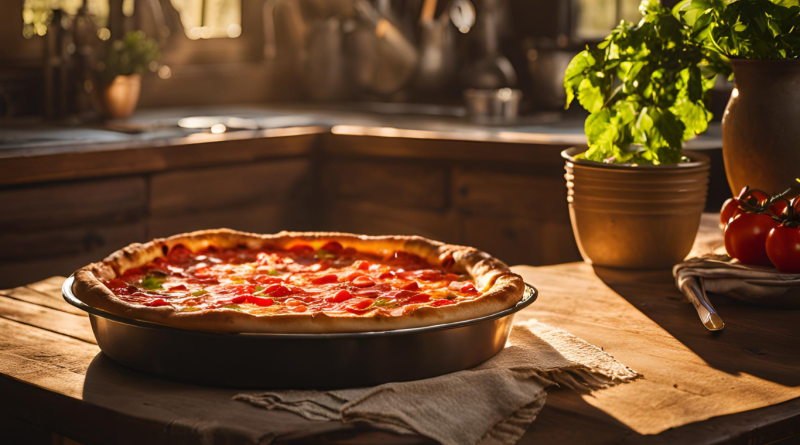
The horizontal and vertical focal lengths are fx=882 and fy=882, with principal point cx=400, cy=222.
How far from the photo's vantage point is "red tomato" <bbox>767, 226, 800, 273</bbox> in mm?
1344

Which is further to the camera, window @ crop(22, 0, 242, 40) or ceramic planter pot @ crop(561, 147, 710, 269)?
window @ crop(22, 0, 242, 40)

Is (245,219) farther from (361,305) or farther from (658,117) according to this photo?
(361,305)

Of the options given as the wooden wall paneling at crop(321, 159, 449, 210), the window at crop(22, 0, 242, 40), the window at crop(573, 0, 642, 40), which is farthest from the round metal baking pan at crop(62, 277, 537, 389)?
the window at crop(573, 0, 642, 40)

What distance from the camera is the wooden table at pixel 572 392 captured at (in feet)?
2.98

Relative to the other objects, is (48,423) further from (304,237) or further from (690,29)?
(690,29)

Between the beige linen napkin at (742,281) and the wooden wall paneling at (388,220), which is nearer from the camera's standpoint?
the beige linen napkin at (742,281)

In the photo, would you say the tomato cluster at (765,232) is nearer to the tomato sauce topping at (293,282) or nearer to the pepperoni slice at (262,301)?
the tomato sauce topping at (293,282)

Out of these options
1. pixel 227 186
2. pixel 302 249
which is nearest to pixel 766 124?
pixel 302 249

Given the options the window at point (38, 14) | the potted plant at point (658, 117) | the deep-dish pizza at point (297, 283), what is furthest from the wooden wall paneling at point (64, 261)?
the potted plant at point (658, 117)

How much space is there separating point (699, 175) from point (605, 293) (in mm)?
274

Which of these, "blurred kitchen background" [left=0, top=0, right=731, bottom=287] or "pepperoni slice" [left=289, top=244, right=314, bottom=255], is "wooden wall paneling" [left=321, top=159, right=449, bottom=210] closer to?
"blurred kitchen background" [left=0, top=0, right=731, bottom=287]

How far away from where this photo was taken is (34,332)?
1.27 m

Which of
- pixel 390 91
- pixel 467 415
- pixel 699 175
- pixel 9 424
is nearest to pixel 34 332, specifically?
pixel 9 424

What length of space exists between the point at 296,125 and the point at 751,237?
223cm
